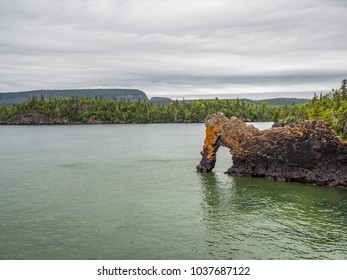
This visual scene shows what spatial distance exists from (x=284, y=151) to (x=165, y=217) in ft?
71.4

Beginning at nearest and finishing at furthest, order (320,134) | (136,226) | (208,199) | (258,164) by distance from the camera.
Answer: (136,226), (208,199), (320,134), (258,164)

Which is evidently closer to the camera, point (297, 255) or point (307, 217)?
point (297, 255)

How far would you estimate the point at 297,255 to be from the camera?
26266mm

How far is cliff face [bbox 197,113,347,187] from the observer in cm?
4606

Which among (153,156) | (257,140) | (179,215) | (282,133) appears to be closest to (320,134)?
(282,133)

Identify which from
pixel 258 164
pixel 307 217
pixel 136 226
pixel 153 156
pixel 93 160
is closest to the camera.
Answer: pixel 136 226

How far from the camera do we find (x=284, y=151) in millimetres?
49438

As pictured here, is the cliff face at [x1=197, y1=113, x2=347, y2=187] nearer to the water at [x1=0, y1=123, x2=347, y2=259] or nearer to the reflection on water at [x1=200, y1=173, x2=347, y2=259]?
the water at [x1=0, y1=123, x2=347, y2=259]

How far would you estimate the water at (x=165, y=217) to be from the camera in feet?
89.1

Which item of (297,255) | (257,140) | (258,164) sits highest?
(257,140)

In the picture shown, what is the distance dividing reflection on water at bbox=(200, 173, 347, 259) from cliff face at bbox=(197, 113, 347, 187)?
2.40 meters

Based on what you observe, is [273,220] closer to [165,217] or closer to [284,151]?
[165,217]

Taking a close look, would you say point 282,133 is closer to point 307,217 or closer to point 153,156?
point 307,217

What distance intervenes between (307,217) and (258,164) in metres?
18.3
